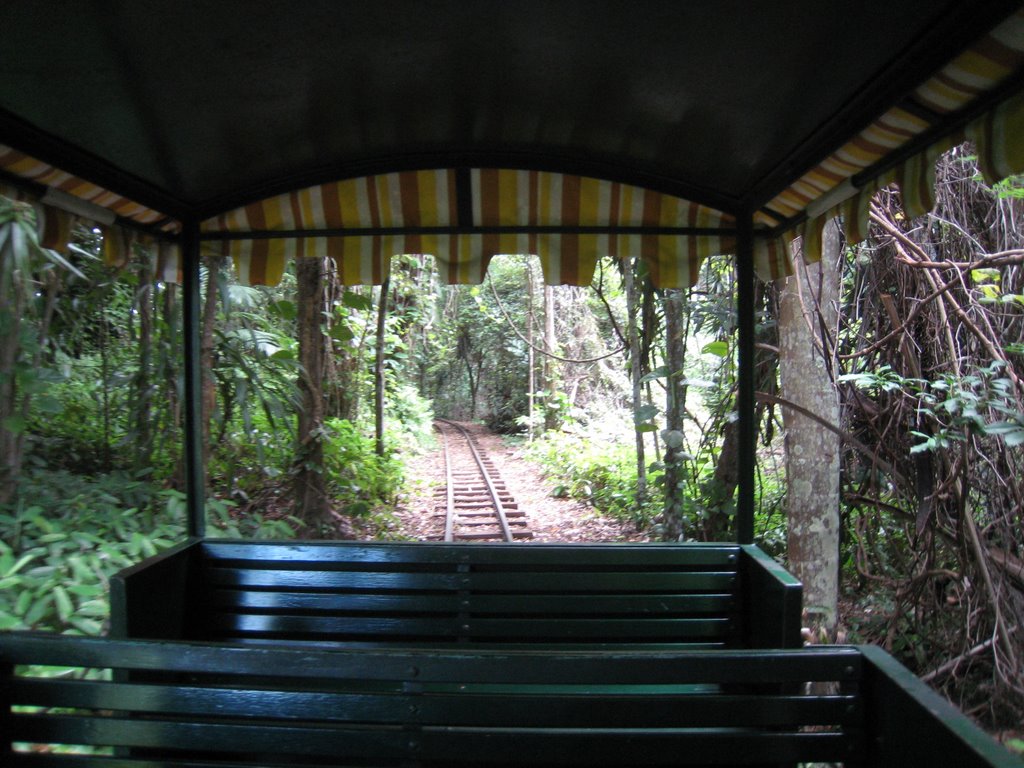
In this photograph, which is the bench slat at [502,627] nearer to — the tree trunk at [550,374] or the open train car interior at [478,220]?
the open train car interior at [478,220]

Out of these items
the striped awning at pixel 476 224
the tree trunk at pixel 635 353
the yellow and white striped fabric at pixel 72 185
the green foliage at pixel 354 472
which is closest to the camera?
the yellow and white striped fabric at pixel 72 185

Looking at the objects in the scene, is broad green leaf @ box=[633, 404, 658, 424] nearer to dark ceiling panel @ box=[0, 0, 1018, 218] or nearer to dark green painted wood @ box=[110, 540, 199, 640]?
dark ceiling panel @ box=[0, 0, 1018, 218]

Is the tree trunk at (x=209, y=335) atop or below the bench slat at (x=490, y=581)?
atop

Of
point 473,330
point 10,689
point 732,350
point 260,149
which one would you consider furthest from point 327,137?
point 473,330

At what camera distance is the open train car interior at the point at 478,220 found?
1717mm

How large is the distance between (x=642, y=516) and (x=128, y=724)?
6.98 metres

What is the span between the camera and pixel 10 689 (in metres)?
1.78

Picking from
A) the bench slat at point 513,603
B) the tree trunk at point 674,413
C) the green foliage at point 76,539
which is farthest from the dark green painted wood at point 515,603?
the tree trunk at point 674,413

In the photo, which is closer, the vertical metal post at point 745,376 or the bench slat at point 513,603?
the bench slat at point 513,603

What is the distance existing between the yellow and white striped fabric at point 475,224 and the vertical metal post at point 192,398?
12.4 inches

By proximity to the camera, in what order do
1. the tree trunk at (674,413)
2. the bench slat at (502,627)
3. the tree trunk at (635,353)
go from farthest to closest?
the tree trunk at (635,353), the tree trunk at (674,413), the bench slat at (502,627)

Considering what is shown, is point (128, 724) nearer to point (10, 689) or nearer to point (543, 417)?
point (10, 689)

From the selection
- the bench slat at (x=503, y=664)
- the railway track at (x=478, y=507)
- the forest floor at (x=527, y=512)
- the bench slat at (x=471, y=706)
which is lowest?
the forest floor at (x=527, y=512)

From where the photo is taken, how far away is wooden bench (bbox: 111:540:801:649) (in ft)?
10.0
